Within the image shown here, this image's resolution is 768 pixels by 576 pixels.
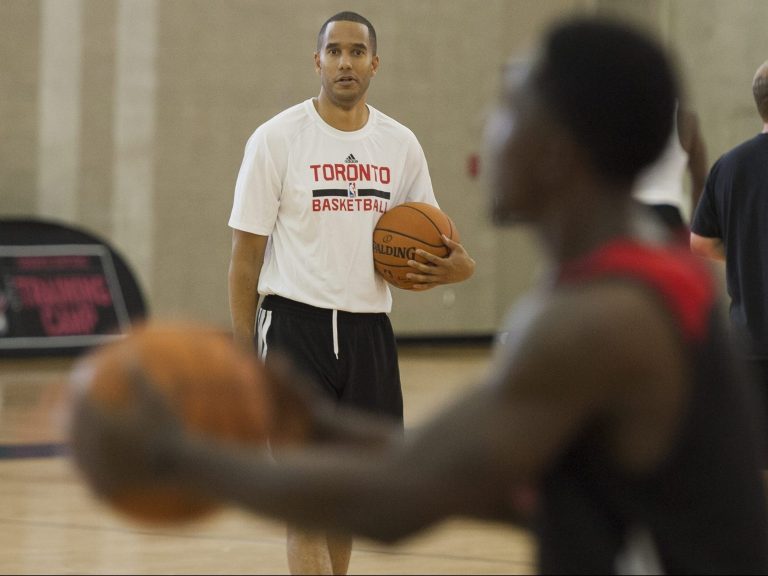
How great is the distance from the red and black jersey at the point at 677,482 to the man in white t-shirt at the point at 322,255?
3003mm

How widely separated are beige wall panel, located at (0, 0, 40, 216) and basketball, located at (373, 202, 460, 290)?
8300 millimetres

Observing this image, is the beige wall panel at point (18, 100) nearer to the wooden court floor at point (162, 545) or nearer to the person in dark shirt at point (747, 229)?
the wooden court floor at point (162, 545)

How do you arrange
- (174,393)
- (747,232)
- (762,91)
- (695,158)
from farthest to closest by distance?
(695,158), (762,91), (747,232), (174,393)

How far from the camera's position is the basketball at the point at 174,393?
4.90 ft

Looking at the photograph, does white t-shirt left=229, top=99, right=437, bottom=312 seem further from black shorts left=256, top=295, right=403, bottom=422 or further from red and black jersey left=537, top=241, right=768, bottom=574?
red and black jersey left=537, top=241, right=768, bottom=574

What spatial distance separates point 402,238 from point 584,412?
3.14 metres

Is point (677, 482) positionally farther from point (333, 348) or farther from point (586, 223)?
point (333, 348)

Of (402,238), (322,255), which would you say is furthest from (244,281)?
(402,238)

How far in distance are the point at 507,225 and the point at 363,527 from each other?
1.44ft

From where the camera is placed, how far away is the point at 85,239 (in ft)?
40.5

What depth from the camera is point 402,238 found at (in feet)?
14.8

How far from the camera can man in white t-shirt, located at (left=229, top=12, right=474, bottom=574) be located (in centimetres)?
456

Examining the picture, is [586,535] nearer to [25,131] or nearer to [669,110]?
[669,110]

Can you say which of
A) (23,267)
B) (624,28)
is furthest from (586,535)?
(23,267)
